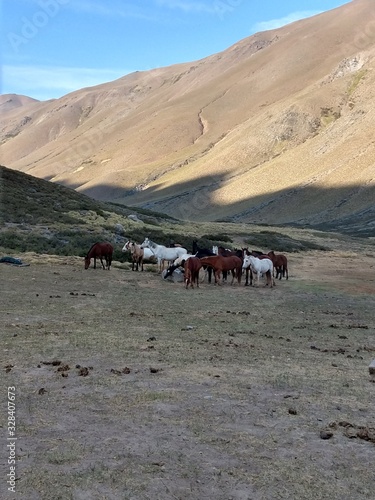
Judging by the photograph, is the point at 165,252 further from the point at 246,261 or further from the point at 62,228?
the point at 62,228

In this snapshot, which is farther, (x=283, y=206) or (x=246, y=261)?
(x=283, y=206)

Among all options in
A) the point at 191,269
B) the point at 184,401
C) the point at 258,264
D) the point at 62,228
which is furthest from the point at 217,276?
the point at 184,401

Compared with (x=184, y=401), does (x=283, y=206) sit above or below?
above

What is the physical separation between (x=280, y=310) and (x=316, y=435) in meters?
11.4

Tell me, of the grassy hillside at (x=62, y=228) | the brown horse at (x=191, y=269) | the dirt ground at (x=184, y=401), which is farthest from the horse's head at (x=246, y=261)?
the grassy hillside at (x=62, y=228)

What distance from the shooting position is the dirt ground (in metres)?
5.79

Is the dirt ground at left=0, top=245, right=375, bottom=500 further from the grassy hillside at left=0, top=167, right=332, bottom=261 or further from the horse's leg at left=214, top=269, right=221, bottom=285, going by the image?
the grassy hillside at left=0, top=167, right=332, bottom=261

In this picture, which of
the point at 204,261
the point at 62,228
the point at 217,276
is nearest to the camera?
the point at 204,261

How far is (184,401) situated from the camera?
322 inches

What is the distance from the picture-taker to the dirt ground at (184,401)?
19.0 ft

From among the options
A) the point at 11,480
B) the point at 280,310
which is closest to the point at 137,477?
the point at 11,480

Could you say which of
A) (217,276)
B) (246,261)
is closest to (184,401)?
(246,261)

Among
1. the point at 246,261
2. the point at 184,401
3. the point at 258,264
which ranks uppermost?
the point at 246,261

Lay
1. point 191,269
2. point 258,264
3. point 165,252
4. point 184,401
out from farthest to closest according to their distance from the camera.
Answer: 1. point 165,252
2. point 258,264
3. point 191,269
4. point 184,401
